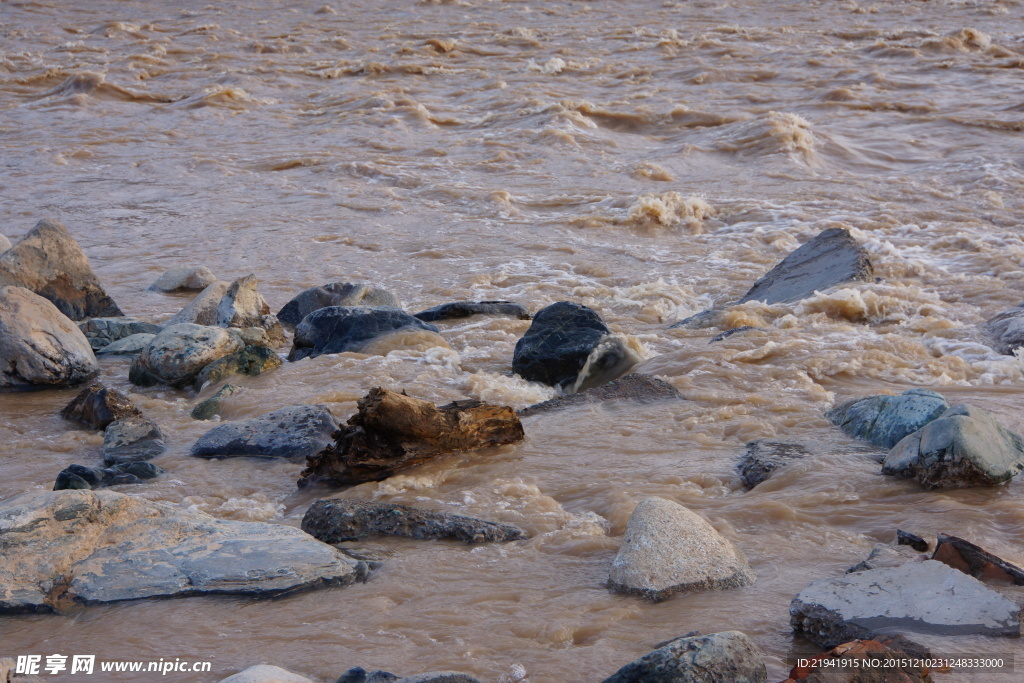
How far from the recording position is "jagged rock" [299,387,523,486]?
3.35m

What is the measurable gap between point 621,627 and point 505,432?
1.38m

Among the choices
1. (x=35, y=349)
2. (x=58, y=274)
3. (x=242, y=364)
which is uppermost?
(x=58, y=274)

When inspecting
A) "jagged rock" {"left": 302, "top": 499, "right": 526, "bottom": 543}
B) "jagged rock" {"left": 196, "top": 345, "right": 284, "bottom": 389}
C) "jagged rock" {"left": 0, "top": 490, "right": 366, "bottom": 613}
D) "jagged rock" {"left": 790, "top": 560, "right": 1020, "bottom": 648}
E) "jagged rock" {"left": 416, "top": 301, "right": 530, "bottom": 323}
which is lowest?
"jagged rock" {"left": 196, "top": 345, "right": 284, "bottom": 389}

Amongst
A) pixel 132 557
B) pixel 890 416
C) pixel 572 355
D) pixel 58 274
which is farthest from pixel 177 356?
pixel 890 416

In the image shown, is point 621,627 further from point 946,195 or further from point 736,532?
point 946,195

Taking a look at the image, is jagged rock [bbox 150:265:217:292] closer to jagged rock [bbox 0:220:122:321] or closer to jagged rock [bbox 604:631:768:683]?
jagged rock [bbox 0:220:122:321]

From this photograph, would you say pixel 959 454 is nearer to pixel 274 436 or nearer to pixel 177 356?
pixel 274 436

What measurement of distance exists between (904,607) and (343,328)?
11.5ft

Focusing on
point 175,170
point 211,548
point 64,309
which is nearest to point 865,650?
point 211,548

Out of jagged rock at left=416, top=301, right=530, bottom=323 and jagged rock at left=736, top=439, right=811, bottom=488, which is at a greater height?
jagged rock at left=736, top=439, right=811, bottom=488

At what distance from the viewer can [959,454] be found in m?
3.01

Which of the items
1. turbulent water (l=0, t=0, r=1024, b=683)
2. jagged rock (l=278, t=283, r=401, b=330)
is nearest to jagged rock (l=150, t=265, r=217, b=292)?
turbulent water (l=0, t=0, r=1024, b=683)

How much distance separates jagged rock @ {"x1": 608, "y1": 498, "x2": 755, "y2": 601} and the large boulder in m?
2.66

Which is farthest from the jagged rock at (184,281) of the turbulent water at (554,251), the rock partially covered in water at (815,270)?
the rock partially covered in water at (815,270)
